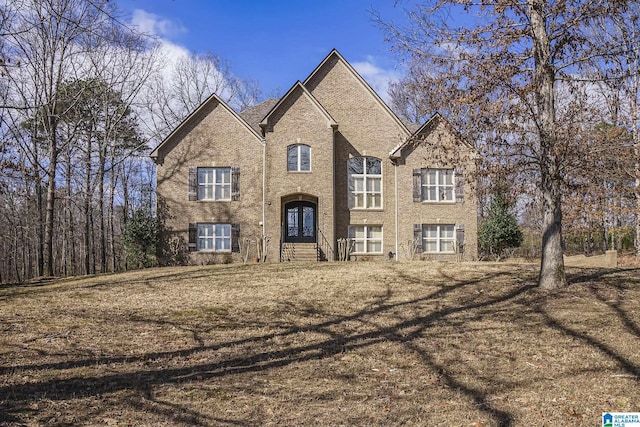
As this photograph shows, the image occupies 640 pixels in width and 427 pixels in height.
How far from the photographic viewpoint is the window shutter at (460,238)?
2324 cm

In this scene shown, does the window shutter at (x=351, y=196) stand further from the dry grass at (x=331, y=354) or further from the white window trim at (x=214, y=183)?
the dry grass at (x=331, y=354)

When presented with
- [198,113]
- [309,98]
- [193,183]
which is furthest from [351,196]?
[198,113]

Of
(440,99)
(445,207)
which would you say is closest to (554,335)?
(440,99)

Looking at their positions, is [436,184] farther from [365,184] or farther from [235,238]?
[235,238]

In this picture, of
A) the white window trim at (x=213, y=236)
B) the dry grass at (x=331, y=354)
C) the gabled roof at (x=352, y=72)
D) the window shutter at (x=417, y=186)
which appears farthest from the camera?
the gabled roof at (x=352, y=72)

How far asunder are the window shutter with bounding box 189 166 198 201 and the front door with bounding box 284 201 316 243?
4001 mm

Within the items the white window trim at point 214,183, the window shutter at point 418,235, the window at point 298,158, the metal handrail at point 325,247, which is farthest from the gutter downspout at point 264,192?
the window shutter at point 418,235

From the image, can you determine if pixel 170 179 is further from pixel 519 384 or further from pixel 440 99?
pixel 519 384

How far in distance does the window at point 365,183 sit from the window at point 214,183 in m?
5.47

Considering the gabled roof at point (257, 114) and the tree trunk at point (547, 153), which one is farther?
the gabled roof at point (257, 114)

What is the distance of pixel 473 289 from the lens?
11930 millimetres

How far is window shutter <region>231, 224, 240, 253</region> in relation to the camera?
22.6 m

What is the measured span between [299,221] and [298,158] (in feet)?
9.66

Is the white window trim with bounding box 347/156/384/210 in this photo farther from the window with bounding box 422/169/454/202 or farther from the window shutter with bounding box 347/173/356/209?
the window with bounding box 422/169/454/202
